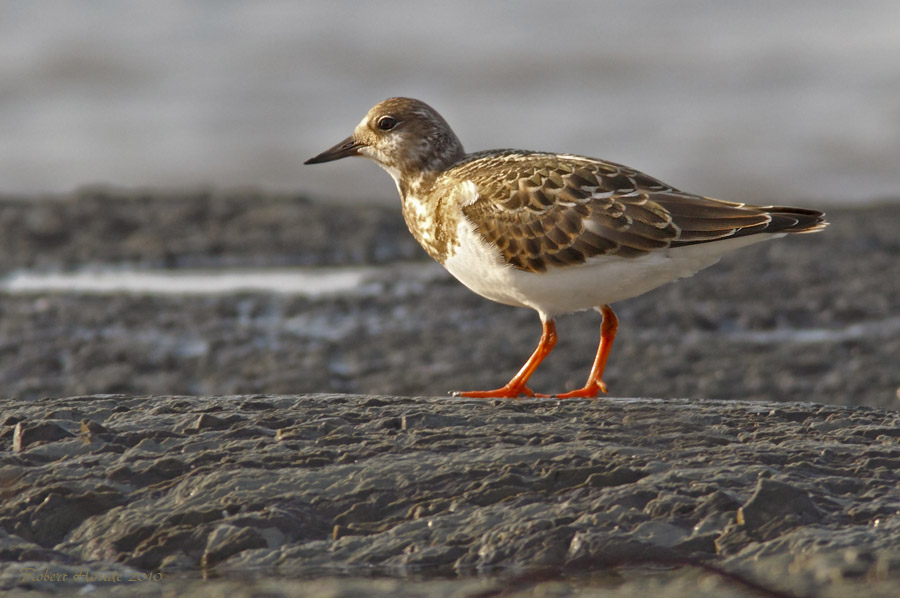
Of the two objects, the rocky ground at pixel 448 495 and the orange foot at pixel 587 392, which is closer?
the rocky ground at pixel 448 495

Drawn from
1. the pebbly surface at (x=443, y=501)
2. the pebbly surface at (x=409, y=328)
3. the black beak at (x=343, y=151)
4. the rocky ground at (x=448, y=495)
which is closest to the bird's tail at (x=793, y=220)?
the rocky ground at (x=448, y=495)

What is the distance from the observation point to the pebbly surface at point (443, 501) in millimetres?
3125

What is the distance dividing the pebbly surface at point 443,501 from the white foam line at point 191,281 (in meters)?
4.06

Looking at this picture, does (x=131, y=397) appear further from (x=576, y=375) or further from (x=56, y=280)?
(x=56, y=280)

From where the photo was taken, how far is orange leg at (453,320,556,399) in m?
5.18

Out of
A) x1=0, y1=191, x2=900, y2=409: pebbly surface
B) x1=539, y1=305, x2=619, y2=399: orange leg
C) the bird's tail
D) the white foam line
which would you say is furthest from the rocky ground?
the white foam line

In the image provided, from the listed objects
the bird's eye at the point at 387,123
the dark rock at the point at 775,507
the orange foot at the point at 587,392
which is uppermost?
the bird's eye at the point at 387,123

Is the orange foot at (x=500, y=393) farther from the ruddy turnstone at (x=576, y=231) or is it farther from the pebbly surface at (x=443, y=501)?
the pebbly surface at (x=443, y=501)

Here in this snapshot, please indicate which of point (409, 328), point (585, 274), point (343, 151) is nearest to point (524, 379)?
point (585, 274)

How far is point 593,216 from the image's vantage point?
17.3 feet

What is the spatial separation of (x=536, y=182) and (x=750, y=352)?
2.61 meters

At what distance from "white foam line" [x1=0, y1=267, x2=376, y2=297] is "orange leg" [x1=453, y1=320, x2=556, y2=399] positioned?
303 centimetres

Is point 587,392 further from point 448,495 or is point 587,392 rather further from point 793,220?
point 448,495

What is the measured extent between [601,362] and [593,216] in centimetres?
76
